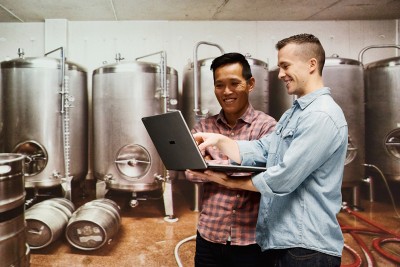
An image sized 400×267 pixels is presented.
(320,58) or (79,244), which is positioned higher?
(320,58)

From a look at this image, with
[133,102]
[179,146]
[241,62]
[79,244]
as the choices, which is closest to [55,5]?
[133,102]

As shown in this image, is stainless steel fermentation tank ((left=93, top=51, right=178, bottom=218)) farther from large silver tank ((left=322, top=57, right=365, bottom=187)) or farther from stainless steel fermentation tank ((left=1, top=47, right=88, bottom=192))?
large silver tank ((left=322, top=57, right=365, bottom=187))

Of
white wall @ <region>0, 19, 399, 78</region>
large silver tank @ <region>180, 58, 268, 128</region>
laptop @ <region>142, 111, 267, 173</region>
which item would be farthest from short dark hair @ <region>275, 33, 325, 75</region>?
white wall @ <region>0, 19, 399, 78</region>

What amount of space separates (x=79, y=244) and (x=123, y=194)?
6.29 feet

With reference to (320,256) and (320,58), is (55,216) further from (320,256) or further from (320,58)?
(320,58)

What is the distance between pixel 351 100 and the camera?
14.4ft

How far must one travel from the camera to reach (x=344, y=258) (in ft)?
Result: 9.91

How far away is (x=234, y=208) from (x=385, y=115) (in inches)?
149

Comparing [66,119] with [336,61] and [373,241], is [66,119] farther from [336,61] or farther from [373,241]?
[373,241]

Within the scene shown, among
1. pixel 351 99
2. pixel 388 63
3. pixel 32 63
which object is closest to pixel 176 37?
pixel 32 63

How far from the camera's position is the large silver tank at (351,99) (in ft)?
14.3

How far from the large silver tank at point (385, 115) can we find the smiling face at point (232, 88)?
11.4 feet

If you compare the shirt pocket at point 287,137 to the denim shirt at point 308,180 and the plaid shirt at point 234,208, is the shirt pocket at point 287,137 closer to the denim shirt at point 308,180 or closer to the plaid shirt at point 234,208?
the denim shirt at point 308,180

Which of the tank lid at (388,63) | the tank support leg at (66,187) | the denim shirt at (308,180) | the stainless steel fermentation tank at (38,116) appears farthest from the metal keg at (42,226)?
the tank lid at (388,63)
